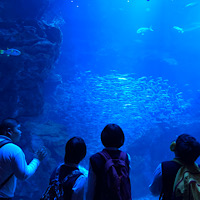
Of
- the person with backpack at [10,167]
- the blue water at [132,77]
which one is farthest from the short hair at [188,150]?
the blue water at [132,77]

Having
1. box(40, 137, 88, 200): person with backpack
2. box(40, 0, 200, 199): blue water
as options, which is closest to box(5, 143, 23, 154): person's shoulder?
box(40, 137, 88, 200): person with backpack

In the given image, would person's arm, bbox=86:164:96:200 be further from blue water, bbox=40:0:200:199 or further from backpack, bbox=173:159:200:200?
blue water, bbox=40:0:200:199

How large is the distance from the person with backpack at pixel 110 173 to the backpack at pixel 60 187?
0.63ft

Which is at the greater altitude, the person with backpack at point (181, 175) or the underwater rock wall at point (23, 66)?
the underwater rock wall at point (23, 66)

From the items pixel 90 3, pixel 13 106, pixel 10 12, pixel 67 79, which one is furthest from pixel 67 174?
pixel 90 3

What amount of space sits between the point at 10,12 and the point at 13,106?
5.94m

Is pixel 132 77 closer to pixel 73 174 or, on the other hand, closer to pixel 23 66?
pixel 23 66

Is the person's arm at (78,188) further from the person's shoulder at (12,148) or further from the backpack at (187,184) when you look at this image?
the backpack at (187,184)

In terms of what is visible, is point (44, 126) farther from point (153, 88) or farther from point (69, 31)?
point (69, 31)

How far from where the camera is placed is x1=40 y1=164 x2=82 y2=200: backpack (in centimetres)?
197

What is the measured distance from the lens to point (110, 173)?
1.94m

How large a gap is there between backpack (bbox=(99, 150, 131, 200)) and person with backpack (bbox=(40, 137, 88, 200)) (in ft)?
0.93

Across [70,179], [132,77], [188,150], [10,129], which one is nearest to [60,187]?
[70,179]

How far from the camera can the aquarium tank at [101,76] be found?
10539mm
